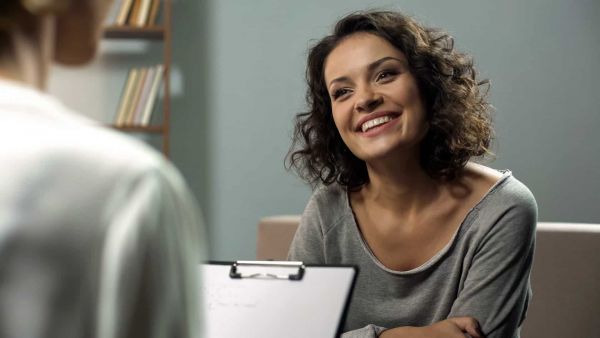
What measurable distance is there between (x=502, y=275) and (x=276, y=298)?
0.57m

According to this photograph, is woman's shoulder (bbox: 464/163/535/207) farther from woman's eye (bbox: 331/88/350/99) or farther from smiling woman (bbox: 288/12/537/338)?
woman's eye (bbox: 331/88/350/99)

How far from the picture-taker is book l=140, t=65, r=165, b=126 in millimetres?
3574

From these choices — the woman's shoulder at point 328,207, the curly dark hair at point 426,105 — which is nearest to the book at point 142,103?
the curly dark hair at point 426,105

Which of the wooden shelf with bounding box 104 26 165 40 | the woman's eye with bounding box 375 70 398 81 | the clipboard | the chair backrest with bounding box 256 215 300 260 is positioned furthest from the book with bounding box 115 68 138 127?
the clipboard

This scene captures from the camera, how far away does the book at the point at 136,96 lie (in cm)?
359

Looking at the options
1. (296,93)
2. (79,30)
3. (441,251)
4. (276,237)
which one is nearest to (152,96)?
(296,93)

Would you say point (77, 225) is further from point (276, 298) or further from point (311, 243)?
point (311, 243)

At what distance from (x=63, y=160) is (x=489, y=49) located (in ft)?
11.3

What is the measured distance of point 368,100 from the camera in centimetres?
175

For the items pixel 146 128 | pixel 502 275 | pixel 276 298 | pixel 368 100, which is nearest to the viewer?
pixel 276 298

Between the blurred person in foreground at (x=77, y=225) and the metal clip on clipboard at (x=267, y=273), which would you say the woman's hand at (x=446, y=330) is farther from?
the blurred person in foreground at (x=77, y=225)

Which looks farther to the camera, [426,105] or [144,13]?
[144,13]

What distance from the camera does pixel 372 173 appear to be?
1.85 metres

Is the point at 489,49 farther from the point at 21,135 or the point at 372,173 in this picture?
the point at 21,135
